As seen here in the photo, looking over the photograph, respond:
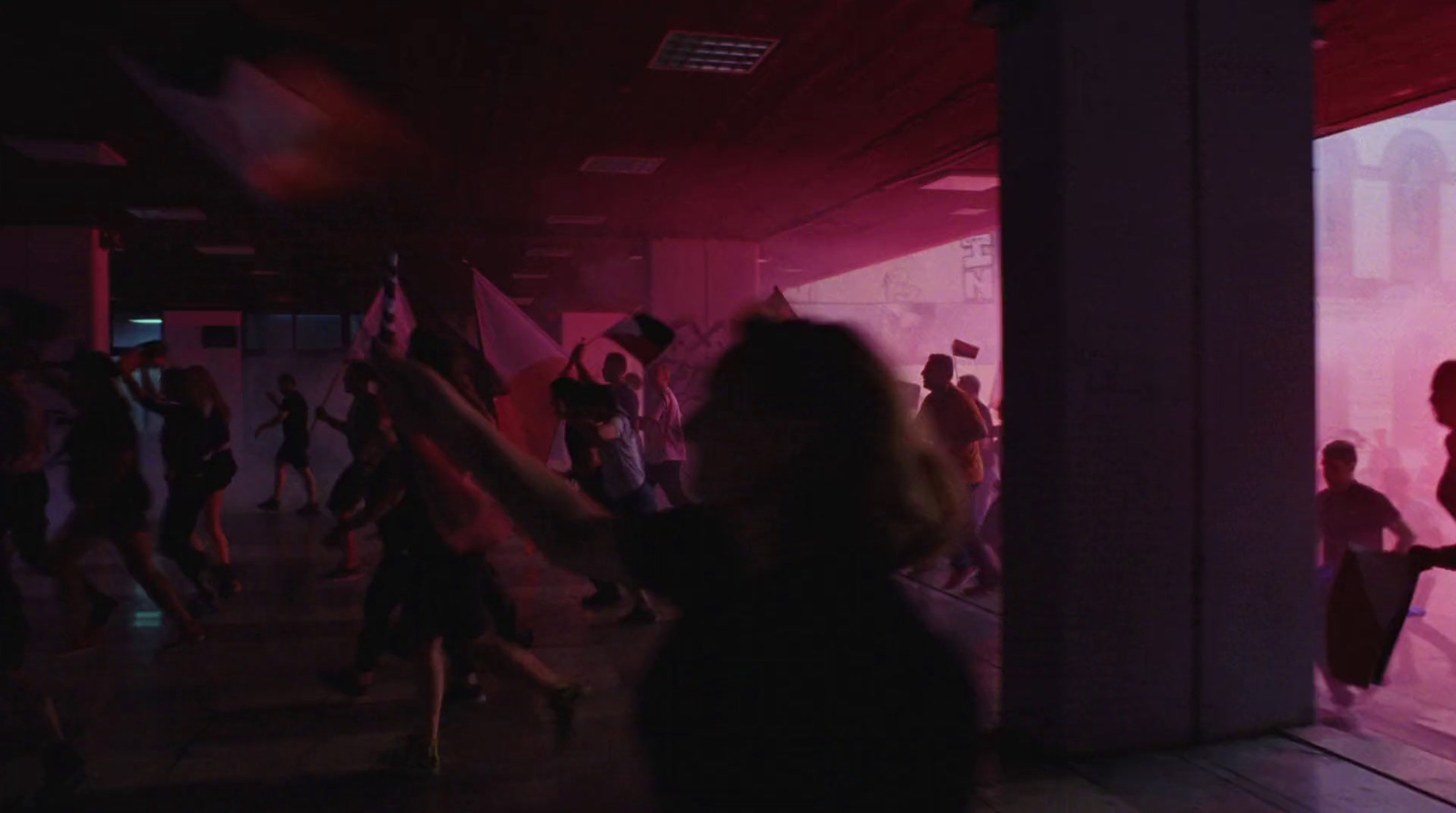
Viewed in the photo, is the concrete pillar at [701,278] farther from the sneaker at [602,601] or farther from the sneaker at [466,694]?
the sneaker at [466,694]

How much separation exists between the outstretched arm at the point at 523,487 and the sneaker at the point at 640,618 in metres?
7.01

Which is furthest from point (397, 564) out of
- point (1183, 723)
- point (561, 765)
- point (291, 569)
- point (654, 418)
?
point (291, 569)

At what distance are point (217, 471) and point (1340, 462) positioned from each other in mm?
8093

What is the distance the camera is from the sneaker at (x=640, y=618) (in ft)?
27.8

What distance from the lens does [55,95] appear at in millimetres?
8570

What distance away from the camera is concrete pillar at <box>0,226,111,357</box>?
1451 cm

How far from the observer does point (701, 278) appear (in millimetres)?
16859

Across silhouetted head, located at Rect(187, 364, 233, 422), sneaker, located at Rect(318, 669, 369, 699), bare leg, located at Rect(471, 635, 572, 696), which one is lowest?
sneaker, located at Rect(318, 669, 369, 699)

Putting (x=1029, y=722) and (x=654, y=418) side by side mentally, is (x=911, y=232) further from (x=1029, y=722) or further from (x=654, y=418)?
(x=1029, y=722)

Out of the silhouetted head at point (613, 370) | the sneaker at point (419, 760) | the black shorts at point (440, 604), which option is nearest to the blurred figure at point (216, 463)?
the silhouetted head at point (613, 370)

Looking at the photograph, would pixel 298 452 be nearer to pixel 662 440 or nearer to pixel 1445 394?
pixel 662 440

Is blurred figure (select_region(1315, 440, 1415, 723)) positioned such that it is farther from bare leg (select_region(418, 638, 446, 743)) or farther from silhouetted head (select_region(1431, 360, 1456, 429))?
bare leg (select_region(418, 638, 446, 743))

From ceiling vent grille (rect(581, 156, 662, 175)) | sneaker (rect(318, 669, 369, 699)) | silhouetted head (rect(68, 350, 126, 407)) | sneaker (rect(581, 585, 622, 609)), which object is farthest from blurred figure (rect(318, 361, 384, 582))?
ceiling vent grille (rect(581, 156, 662, 175))

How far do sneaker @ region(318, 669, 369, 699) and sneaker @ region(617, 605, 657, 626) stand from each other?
2608mm
